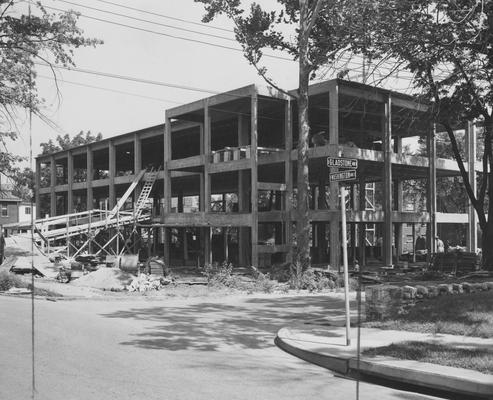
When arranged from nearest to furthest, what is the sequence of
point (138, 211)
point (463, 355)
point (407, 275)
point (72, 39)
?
point (463, 355), point (72, 39), point (407, 275), point (138, 211)

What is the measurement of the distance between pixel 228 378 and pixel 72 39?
903 centimetres

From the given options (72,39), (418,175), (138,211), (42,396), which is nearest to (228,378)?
(42,396)

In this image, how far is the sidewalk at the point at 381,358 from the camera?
6730 mm

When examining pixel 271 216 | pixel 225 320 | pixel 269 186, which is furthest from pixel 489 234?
pixel 225 320

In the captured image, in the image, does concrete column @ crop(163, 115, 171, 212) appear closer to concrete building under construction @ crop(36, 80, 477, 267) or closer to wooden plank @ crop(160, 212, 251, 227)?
concrete building under construction @ crop(36, 80, 477, 267)

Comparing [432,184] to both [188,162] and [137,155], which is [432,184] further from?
[137,155]

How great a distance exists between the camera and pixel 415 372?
7090 mm

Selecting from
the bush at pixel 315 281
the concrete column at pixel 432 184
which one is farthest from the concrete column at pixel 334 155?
the concrete column at pixel 432 184

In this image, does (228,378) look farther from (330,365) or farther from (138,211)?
(138,211)

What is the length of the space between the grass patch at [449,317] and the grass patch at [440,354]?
1.40 m

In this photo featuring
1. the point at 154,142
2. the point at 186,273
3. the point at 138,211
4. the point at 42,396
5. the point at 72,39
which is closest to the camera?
the point at 42,396

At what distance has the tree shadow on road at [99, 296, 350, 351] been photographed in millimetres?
9906

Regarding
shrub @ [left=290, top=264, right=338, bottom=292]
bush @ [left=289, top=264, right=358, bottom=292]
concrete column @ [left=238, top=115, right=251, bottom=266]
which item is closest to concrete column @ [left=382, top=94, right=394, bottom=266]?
bush @ [left=289, top=264, right=358, bottom=292]

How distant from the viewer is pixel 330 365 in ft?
26.8
